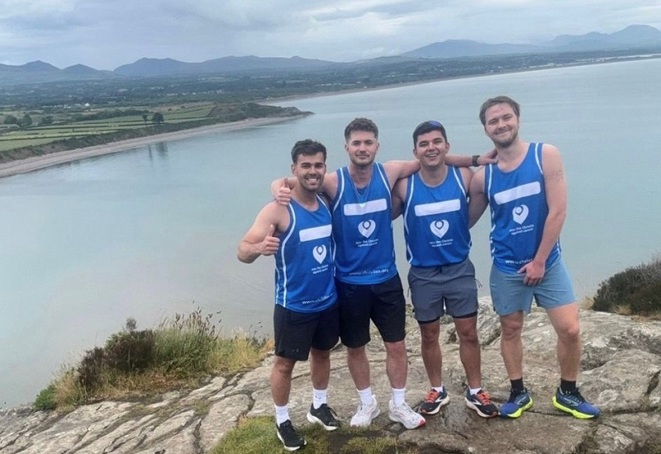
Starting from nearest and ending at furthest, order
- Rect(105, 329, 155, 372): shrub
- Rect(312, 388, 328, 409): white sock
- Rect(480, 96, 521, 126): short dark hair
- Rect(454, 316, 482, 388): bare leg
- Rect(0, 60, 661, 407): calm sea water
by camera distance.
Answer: Rect(480, 96, 521, 126): short dark hair
Rect(454, 316, 482, 388): bare leg
Rect(312, 388, 328, 409): white sock
Rect(105, 329, 155, 372): shrub
Rect(0, 60, 661, 407): calm sea water

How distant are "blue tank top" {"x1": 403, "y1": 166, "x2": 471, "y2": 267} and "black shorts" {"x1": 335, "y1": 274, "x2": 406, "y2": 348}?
0.27 m

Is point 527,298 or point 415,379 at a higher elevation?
point 527,298

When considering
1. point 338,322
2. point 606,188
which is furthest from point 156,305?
point 606,188

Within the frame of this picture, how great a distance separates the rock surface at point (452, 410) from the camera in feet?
13.0

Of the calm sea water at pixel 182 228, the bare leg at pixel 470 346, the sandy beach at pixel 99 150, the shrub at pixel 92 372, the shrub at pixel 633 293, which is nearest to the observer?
the bare leg at pixel 470 346

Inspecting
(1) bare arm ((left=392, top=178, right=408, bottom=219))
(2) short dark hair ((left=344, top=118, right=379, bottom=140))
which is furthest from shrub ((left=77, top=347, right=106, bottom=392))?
(2) short dark hair ((left=344, top=118, right=379, bottom=140))

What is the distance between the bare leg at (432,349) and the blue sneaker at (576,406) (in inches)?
29.4

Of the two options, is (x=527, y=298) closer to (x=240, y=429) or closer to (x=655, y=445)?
(x=655, y=445)

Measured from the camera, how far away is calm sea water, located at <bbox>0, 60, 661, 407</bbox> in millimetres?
14000

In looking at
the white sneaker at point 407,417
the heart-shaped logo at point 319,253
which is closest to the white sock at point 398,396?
the white sneaker at point 407,417

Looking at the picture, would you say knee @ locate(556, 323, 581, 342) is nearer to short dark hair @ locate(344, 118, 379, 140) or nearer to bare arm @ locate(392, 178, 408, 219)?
bare arm @ locate(392, 178, 408, 219)

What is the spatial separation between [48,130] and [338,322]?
62530 millimetres

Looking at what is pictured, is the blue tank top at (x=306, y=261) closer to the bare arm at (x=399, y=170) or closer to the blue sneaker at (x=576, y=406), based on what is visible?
the bare arm at (x=399, y=170)

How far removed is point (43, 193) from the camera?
35.0 meters
